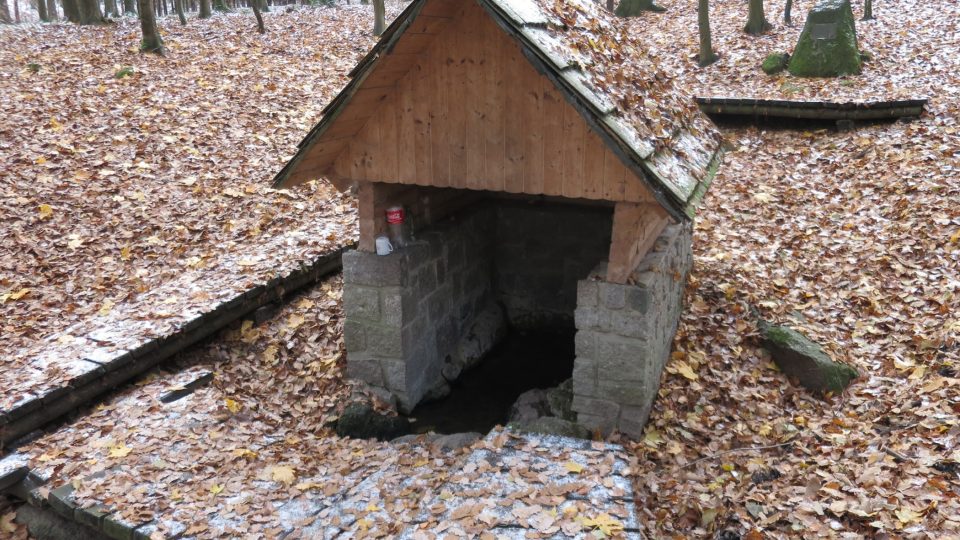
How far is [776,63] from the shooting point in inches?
521

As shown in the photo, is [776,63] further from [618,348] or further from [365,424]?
[365,424]

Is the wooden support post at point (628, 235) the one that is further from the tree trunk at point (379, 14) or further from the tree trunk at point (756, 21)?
the tree trunk at point (379, 14)

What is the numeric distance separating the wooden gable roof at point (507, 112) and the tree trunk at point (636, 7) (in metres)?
14.9

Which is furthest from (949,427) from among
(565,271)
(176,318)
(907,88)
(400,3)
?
(400,3)

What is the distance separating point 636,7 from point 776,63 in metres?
7.31

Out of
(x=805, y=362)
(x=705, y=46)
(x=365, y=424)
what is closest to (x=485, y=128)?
(x=365, y=424)

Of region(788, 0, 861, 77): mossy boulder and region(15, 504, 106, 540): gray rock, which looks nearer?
region(15, 504, 106, 540): gray rock

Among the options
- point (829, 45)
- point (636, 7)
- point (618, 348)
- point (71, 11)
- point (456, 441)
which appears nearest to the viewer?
point (618, 348)

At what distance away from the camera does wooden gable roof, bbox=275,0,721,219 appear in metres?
4.64

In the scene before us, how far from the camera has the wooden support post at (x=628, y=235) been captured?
5.17 m

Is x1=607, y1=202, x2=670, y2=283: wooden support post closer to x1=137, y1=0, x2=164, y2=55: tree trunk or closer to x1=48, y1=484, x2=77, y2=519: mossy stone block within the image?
x1=48, y1=484, x2=77, y2=519: mossy stone block

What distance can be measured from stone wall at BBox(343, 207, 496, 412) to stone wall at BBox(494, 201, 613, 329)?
4.25 ft

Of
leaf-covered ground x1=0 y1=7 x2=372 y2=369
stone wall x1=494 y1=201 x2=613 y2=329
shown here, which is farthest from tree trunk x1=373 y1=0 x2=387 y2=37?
stone wall x1=494 y1=201 x2=613 y2=329

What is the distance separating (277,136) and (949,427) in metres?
10.4
